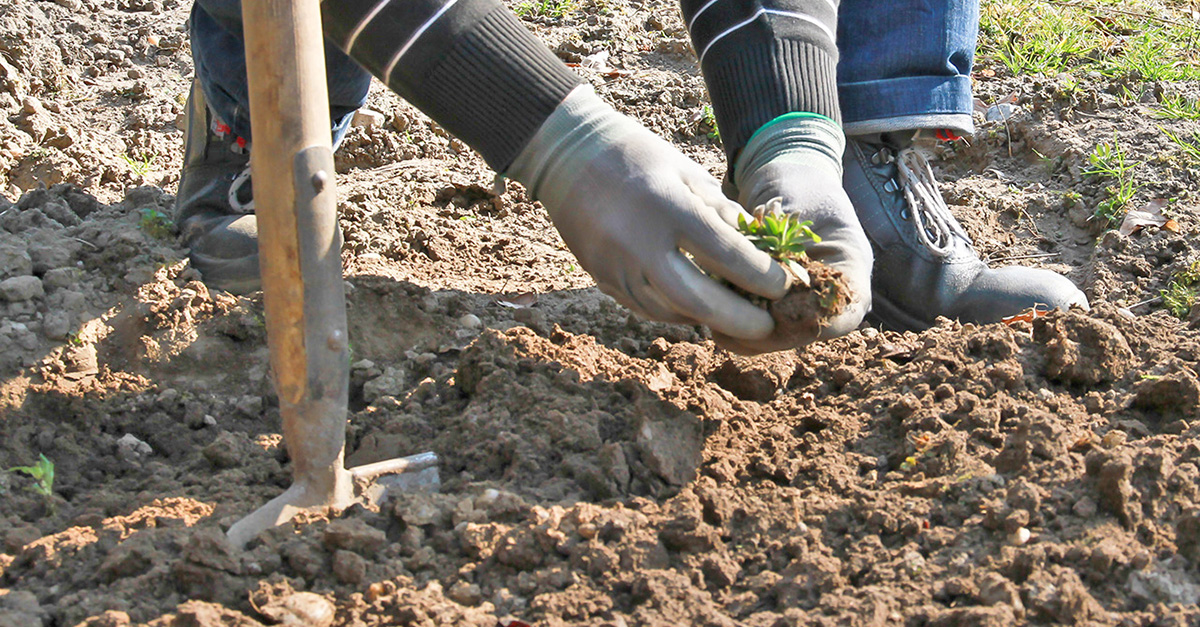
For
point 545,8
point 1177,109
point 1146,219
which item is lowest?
point 1146,219

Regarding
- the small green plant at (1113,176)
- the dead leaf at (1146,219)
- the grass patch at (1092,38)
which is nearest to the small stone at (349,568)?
the dead leaf at (1146,219)

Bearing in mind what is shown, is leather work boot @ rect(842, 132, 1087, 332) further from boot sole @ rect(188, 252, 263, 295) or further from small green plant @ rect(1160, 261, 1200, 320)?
boot sole @ rect(188, 252, 263, 295)

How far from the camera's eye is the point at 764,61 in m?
2.28

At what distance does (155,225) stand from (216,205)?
171 millimetres

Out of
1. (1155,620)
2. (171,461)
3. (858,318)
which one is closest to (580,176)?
(858,318)

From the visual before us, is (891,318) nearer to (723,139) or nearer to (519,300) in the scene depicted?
(723,139)

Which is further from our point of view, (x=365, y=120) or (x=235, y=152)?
(x=365, y=120)

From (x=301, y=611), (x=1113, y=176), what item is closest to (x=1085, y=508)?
(x=301, y=611)

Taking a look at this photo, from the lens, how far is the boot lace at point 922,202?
2.74 m

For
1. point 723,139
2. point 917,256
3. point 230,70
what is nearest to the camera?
point 723,139

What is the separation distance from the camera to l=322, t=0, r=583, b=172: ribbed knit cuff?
186 cm

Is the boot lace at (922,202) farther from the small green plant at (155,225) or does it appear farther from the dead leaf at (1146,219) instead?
the small green plant at (155,225)

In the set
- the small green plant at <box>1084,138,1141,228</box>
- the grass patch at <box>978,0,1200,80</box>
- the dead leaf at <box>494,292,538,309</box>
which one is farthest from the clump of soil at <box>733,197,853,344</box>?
the grass patch at <box>978,0,1200,80</box>

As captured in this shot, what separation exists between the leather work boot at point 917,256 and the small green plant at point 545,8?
2010 mm
